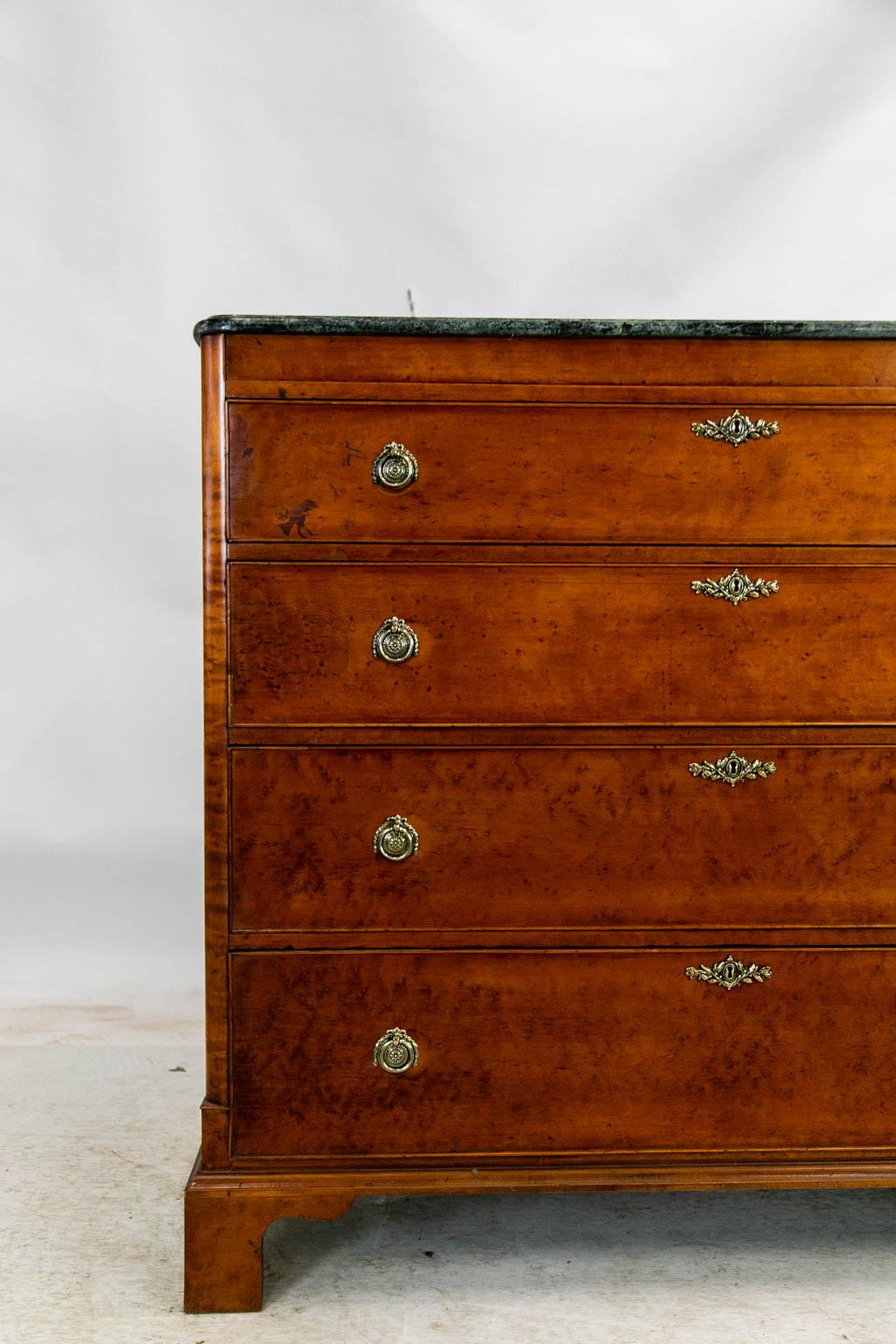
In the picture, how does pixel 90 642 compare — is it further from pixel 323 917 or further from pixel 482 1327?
pixel 482 1327

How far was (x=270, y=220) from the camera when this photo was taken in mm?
3527

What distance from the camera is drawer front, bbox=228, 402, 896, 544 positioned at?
2.11m

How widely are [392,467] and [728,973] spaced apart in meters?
0.93

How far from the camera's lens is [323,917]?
2.13 meters

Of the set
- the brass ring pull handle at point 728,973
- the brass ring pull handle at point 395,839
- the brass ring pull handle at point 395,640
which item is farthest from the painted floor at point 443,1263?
the brass ring pull handle at point 395,640

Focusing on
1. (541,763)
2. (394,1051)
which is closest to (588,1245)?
(394,1051)

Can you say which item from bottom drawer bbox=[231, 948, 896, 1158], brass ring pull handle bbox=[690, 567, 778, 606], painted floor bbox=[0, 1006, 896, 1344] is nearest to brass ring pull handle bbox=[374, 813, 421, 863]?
bottom drawer bbox=[231, 948, 896, 1158]

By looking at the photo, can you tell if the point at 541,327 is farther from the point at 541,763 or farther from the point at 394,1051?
the point at 394,1051

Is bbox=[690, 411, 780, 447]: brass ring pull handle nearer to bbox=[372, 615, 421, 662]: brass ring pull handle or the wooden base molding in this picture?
bbox=[372, 615, 421, 662]: brass ring pull handle

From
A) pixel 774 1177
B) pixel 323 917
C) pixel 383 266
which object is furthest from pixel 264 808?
pixel 383 266

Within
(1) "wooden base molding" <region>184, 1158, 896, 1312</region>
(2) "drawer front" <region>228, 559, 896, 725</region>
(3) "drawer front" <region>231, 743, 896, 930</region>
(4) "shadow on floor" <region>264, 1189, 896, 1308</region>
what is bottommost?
(4) "shadow on floor" <region>264, 1189, 896, 1308</region>

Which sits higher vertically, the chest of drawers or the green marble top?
the green marble top

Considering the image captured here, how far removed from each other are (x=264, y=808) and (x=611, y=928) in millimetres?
566

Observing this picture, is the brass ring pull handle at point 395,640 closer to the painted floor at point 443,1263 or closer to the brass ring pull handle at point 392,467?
the brass ring pull handle at point 392,467
